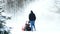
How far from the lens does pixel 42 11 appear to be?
20.0 metres

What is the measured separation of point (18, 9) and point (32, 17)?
8.57 meters

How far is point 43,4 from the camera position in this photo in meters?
20.9

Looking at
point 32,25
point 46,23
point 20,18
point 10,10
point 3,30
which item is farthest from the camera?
point 10,10

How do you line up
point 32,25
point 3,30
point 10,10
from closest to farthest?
point 3,30 → point 32,25 → point 10,10

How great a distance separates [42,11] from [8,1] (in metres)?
3.42

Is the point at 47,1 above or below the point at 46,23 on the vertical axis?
above

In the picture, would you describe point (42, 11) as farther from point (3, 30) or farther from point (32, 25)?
point (3, 30)

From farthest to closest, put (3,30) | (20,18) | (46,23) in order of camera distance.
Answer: (20,18)
(46,23)
(3,30)

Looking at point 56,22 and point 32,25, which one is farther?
point 56,22

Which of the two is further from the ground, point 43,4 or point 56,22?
point 43,4

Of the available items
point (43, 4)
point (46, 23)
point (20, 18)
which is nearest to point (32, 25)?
point (46, 23)

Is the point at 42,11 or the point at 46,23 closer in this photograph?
the point at 46,23

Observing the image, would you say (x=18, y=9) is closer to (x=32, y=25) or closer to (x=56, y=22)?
(x=56, y=22)

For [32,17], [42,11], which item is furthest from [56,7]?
[32,17]
